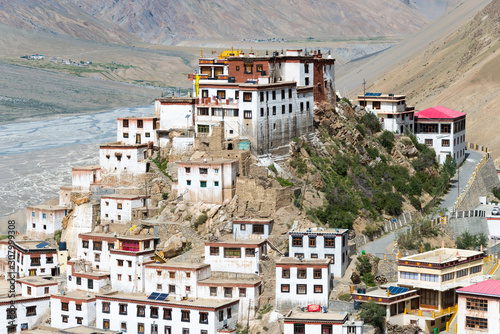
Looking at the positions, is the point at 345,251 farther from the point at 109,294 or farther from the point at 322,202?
the point at 109,294

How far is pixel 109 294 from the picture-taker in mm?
60500

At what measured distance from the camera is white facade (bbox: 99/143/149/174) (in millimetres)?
69625

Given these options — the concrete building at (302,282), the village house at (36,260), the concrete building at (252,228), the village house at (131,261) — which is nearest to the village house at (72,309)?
the village house at (131,261)

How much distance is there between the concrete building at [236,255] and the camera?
59.2 metres

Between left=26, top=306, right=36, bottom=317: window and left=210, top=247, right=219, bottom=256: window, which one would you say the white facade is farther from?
left=26, top=306, right=36, bottom=317: window

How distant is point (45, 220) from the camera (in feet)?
233

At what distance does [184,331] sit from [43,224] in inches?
711

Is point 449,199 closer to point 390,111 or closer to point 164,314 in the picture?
point 390,111

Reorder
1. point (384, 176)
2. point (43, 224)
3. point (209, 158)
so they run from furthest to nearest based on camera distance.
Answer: point (384, 176)
point (43, 224)
point (209, 158)

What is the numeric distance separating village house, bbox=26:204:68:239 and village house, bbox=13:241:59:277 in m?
3.03

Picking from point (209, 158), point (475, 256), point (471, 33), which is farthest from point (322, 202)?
point (471, 33)

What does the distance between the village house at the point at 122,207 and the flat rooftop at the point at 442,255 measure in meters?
18.1

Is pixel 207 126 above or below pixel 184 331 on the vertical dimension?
above

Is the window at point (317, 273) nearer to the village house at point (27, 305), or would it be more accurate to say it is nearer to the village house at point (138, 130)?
the village house at point (27, 305)
